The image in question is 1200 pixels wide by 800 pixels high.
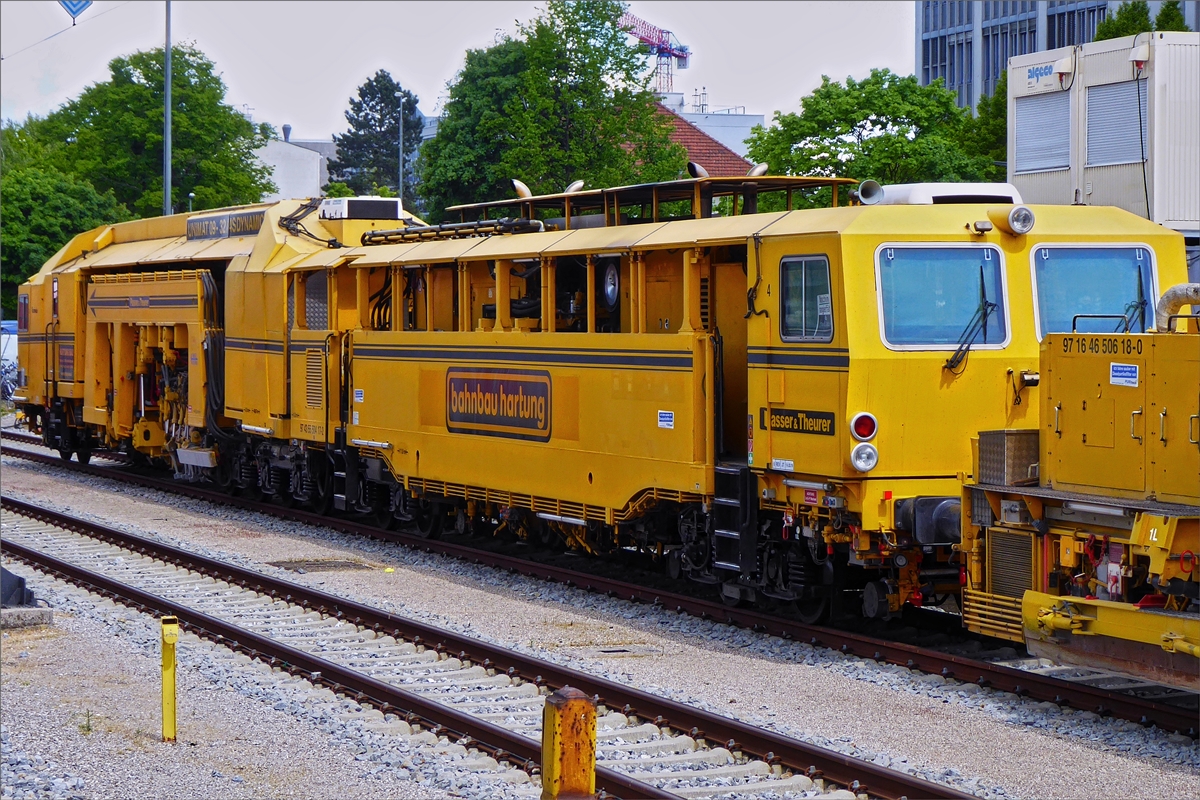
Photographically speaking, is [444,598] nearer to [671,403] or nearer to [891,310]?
[671,403]

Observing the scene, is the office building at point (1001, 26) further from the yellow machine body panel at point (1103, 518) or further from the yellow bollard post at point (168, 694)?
the yellow bollard post at point (168, 694)

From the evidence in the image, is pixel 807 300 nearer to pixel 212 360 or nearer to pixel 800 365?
pixel 800 365

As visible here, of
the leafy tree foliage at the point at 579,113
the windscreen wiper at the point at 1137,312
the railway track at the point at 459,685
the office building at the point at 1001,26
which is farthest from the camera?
the leafy tree foliage at the point at 579,113

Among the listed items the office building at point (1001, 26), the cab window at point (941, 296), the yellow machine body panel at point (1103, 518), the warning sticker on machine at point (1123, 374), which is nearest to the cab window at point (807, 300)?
the cab window at point (941, 296)

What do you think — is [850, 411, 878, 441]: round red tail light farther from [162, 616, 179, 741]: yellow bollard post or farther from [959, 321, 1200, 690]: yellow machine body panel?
[162, 616, 179, 741]: yellow bollard post

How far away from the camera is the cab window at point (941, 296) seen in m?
10.6

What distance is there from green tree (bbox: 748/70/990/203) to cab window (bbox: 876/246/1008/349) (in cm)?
2002

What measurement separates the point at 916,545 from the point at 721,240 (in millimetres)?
2774

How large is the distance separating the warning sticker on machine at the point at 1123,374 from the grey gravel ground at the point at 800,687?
2.01 metres

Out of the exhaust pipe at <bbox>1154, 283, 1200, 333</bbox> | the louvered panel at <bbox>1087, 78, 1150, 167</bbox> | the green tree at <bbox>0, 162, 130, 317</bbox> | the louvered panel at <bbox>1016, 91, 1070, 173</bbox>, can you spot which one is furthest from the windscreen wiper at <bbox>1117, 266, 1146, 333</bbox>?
the green tree at <bbox>0, 162, 130, 317</bbox>

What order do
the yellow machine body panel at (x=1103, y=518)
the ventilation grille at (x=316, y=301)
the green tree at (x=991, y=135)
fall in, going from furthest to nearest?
the green tree at (x=991, y=135), the ventilation grille at (x=316, y=301), the yellow machine body panel at (x=1103, y=518)

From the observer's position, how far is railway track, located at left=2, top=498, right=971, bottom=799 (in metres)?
7.82

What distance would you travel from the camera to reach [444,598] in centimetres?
1361

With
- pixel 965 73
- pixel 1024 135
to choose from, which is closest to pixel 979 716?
pixel 1024 135
